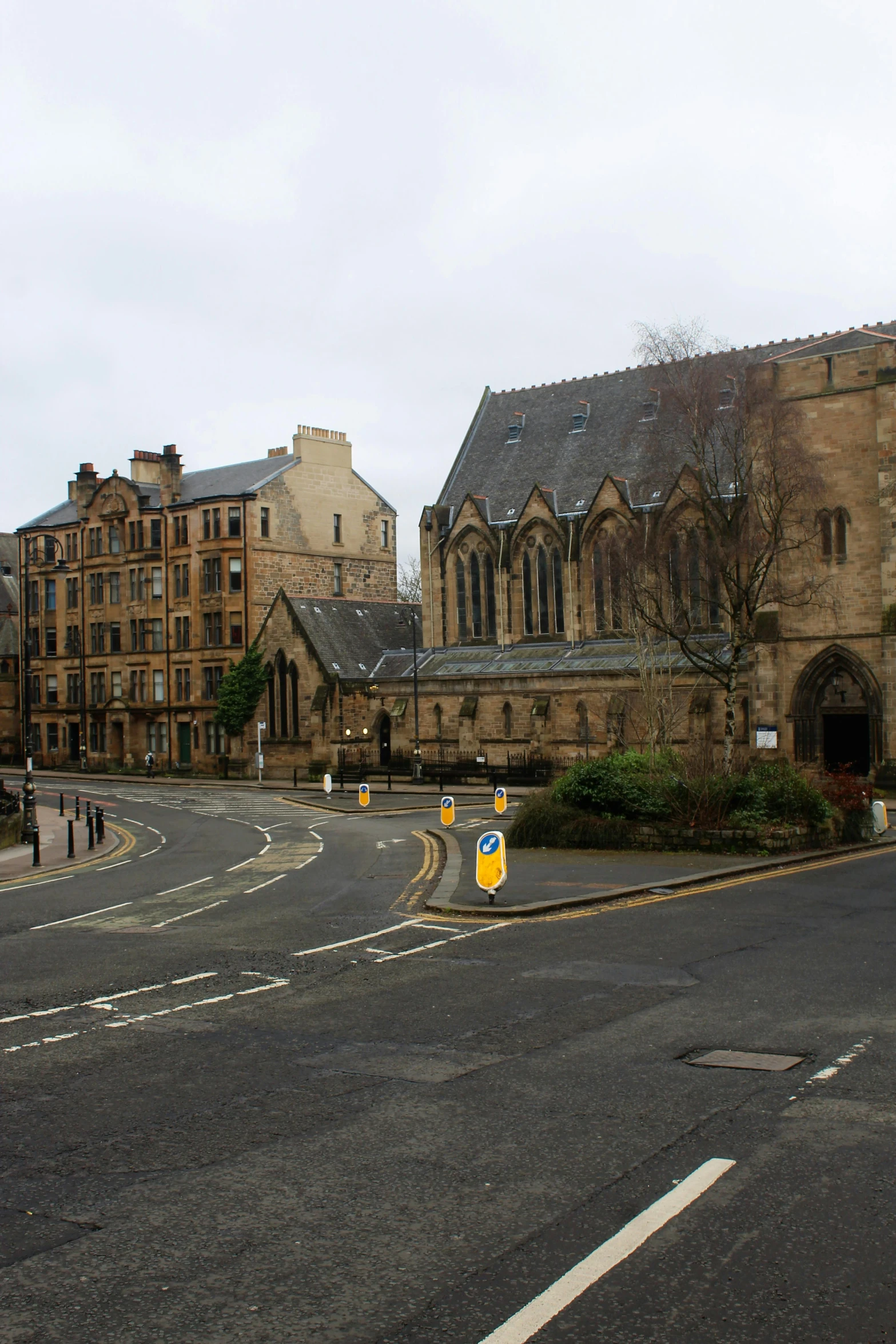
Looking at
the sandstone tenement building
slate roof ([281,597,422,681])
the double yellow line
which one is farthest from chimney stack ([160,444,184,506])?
the double yellow line

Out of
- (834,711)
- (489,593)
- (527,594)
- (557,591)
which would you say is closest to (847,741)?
(834,711)

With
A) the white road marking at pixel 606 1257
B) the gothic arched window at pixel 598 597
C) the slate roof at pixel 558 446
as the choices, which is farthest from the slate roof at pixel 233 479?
the white road marking at pixel 606 1257

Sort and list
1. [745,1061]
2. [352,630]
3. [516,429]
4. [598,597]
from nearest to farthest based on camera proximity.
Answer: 1. [745,1061]
2. [598,597]
3. [352,630]
4. [516,429]

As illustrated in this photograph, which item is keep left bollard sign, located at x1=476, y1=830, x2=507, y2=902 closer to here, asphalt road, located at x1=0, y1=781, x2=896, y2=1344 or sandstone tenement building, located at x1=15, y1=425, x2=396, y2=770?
asphalt road, located at x1=0, y1=781, x2=896, y2=1344

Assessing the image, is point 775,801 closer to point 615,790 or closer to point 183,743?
point 615,790

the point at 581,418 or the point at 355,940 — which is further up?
the point at 581,418

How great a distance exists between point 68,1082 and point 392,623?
58.3 metres

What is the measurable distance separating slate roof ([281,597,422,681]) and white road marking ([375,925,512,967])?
145 feet

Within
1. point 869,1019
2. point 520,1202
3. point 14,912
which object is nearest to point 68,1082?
point 520,1202

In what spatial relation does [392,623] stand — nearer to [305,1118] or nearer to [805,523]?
[805,523]

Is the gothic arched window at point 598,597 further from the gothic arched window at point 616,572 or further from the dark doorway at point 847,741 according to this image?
the dark doorway at point 847,741

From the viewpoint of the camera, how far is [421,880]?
20484mm

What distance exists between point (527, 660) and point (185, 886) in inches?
1452

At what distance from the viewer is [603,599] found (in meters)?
56.1
